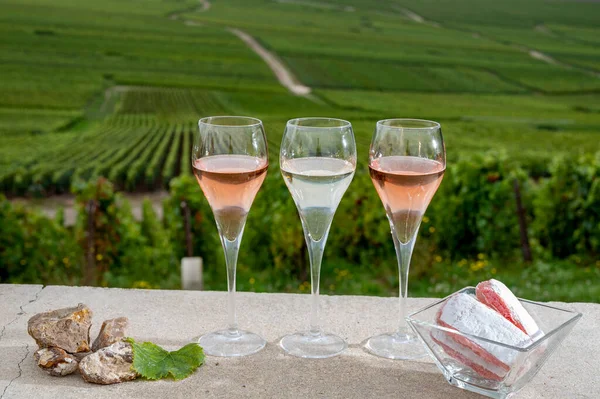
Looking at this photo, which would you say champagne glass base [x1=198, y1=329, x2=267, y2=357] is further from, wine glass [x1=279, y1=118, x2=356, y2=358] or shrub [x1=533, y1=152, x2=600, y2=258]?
shrub [x1=533, y1=152, x2=600, y2=258]

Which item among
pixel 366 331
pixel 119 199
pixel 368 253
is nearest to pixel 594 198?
pixel 368 253

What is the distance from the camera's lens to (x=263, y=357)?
1.96 meters

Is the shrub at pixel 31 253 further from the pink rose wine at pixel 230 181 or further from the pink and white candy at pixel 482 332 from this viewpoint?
the pink and white candy at pixel 482 332

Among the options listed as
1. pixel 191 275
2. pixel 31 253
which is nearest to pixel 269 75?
pixel 31 253

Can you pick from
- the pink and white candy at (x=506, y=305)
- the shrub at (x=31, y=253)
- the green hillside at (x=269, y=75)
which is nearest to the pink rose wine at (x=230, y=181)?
the pink and white candy at (x=506, y=305)

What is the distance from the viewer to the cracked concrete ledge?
1.78m

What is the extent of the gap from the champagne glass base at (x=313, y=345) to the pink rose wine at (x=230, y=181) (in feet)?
1.23

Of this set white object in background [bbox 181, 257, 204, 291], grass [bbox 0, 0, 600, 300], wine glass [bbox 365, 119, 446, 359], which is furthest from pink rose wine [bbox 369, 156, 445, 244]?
grass [bbox 0, 0, 600, 300]

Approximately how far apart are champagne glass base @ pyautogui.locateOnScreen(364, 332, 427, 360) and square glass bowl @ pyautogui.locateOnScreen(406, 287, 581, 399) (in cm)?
22

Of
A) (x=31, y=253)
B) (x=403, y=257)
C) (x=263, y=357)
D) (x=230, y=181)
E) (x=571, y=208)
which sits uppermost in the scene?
(x=230, y=181)

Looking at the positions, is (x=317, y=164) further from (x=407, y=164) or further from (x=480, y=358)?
(x=480, y=358)

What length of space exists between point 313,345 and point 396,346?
0.74ft

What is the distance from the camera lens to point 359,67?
228ft

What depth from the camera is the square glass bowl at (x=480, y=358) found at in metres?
1.60
